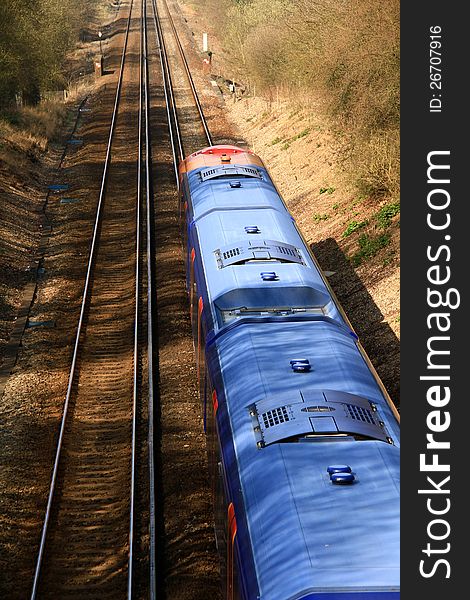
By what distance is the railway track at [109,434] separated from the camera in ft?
35.3

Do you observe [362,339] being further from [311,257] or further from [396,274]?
[311,257]

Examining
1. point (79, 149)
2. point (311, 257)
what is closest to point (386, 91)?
point (311, 257)

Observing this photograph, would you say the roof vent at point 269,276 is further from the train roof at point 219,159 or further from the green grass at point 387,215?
the green grass at point 387,215

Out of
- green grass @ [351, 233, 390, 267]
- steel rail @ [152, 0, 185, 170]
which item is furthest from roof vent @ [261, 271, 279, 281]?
steel rail @ [152, 0, 185, 170]

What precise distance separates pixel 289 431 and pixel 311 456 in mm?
416

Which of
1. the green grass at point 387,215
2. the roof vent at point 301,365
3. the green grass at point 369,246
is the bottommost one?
the roof vent at point 301,365

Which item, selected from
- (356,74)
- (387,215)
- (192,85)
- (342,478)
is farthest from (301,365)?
(192,85)

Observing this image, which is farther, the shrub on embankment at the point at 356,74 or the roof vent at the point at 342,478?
the shrub on embankment at the point at 356,74

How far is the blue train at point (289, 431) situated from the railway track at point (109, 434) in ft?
6.16

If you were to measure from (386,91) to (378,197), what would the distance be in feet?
9.30

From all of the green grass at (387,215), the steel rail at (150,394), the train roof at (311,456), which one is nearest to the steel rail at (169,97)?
the steel rail at (150,394)

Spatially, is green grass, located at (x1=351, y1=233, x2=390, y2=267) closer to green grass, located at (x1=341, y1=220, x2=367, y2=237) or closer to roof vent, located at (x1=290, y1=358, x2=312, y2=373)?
green grass, located at (x1=341, y1=220, x2=367, y2=237)

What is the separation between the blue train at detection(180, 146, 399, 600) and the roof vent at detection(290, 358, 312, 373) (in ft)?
0.06

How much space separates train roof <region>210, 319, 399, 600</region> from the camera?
6.12 meters
